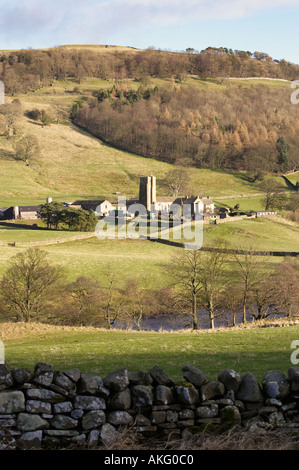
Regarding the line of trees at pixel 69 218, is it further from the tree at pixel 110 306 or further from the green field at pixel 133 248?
the tree at pixel 110 306

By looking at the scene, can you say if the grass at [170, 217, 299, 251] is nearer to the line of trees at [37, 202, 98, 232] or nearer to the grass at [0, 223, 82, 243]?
the line of trees at [37, 202, 98, 232]

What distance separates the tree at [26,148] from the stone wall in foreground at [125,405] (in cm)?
15071

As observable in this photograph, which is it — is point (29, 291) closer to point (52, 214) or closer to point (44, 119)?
point (52, 214)

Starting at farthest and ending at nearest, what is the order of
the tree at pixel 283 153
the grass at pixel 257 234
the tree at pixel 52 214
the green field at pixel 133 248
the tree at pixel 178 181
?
the tree at pixel 283 153, the tree at pixel 178 181, the tree at pixel 52 214, the grass at pixel 257 234, the green field at pixel 133 248

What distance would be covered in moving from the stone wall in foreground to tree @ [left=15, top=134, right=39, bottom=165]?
150709 mm

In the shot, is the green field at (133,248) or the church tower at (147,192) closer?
the green field at (133,248)

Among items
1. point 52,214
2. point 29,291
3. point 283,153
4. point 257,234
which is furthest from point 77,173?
point 29,291

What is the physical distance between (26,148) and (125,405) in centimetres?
15424

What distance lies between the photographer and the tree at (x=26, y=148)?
15325 cm

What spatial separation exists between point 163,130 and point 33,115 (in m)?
55.7

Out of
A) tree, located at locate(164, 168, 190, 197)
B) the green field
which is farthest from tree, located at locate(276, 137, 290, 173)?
the green field

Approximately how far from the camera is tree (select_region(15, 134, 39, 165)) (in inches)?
6033

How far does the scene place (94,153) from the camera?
17650 cm

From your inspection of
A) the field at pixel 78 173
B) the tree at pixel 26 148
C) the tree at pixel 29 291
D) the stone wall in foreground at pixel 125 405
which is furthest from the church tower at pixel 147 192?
the stone wall in foreground at pixel 125 405
